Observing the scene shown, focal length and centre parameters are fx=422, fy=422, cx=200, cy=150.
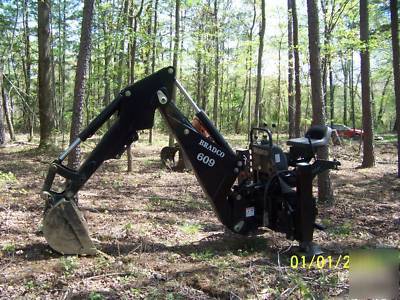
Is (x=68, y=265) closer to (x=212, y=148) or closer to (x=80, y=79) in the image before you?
(x=212, y=148)

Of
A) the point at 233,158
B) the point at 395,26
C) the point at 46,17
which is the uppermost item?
the point at 46,17

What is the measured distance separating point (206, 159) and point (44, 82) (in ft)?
42.3

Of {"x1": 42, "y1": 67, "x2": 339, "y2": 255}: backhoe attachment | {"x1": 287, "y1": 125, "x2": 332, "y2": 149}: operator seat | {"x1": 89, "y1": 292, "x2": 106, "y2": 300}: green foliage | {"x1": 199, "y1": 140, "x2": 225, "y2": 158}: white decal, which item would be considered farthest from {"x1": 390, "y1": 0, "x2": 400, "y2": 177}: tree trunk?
{"x1": 89, "y1": 292, "x2": 106, "y2": 300}: green foliage

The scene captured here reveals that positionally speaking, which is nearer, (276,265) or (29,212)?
(276,265)

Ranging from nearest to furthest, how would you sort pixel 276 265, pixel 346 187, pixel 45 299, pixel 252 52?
pixel 45 299 < pixel 276 265 < pixel 346 187 < pixel 252 52

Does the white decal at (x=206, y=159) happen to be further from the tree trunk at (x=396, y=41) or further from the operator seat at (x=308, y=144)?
the tree trunk at (x=396, y=41)

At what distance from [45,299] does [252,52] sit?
23138 millimetres

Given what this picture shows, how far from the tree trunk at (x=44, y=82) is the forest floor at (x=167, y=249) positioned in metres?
6.22

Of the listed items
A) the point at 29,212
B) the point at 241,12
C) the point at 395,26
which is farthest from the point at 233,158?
the point at 241,12

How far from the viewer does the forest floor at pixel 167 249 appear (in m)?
4.41

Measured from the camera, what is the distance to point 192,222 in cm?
745

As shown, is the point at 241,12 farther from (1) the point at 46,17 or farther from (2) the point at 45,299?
(2) the point at 45,299

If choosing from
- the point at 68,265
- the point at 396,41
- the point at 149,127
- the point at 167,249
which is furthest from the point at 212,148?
the point at 396,41

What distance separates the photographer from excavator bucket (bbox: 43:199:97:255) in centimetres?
496
